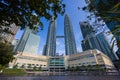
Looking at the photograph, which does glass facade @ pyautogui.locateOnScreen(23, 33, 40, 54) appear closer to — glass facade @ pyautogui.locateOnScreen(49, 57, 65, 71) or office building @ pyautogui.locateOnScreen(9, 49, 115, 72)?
office building @ pyautogui.locateOnScreen(9, 49, 115, 72)

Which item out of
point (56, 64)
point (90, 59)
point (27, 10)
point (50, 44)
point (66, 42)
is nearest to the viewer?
point (27, 10)

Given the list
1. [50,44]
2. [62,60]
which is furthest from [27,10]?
[50,44]

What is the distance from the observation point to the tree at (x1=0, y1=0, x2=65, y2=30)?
4.21m

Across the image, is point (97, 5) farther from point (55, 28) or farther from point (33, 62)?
point (55, 28)

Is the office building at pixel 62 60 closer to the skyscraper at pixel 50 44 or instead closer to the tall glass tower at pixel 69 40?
the skyscraper at pixel 50 44

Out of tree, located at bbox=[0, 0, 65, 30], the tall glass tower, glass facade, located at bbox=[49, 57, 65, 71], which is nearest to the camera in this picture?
tree, located at bbox=[0, 0, 65, 30]

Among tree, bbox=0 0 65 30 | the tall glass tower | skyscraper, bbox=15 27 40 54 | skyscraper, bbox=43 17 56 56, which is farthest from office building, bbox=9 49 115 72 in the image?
tree, bbox=0 0 65 30

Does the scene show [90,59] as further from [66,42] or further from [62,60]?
[66,42]

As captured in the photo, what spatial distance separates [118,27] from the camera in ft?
4.94

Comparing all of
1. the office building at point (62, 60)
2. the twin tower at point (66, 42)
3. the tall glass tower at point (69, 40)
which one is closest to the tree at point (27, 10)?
the office building at point (62, 60)

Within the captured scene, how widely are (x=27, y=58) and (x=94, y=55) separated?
58.1 metres

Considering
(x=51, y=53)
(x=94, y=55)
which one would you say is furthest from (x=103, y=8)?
(x=51, y=53)

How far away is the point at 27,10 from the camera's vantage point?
15.2 feet

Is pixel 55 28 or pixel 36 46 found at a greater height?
pixel 55 28
